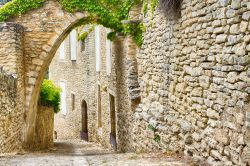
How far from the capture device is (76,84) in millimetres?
20219

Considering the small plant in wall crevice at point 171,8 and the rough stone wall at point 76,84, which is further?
the rough stone wall at point 76,84

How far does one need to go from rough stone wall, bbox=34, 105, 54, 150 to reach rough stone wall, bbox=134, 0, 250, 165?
6.26m

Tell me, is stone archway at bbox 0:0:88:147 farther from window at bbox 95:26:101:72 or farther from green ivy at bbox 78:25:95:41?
green ivy at bbox 78:25:95:41

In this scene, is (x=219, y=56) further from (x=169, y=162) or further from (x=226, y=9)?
(x=169, y=162)

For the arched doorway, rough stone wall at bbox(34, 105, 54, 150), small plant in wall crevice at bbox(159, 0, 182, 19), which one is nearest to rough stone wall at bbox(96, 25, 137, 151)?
rough stone wall at bbox(34, 105, 54, 150)

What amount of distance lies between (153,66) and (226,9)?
3612 mm

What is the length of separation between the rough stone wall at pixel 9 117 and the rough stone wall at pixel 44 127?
2388 mm

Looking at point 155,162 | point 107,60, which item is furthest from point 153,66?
point 107,60

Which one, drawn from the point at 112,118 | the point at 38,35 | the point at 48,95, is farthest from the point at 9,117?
the point at 48,95

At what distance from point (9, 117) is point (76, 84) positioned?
427 inches

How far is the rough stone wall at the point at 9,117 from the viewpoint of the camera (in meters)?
8.55

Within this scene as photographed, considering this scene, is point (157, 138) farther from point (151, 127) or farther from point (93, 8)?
point (93, 8)

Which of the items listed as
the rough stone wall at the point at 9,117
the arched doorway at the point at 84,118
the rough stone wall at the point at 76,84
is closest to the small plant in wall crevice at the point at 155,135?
the rough stone wall at the point at 9,117

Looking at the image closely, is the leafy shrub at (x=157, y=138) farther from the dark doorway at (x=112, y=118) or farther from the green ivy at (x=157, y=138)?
the dark doorway at (x=112, y=118)
